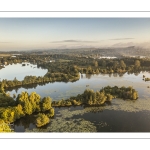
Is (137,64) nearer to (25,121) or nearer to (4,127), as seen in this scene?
(25,121)

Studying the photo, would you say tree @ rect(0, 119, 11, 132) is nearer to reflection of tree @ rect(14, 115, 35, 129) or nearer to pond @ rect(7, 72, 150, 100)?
reflection of tree @ rect(14, 115, 35, 129)

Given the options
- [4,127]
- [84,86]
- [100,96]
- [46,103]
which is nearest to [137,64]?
[100,96]

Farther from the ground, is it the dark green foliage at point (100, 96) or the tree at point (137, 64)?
the tree at point (137, 64)

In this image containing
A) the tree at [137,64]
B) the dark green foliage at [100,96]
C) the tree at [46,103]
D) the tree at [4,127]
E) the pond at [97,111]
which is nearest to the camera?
the tree at [4,127]

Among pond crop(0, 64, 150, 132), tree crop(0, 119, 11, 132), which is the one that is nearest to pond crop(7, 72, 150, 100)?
pond crop(0, 64, 150, 132)

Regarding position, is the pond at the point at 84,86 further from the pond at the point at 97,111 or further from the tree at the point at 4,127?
the tree at the point at 4,127

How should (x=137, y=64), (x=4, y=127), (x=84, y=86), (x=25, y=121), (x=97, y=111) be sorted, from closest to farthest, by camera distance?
(x=4, y=127), (x=25, y=121), (x=97, y=111), (x=84, y=86), (x=137, y=64)

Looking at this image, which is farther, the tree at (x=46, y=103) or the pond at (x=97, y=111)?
the tree at (x=46, y=103)

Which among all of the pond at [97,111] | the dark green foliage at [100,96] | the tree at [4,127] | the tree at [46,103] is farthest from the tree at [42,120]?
the tree at [4,127]
